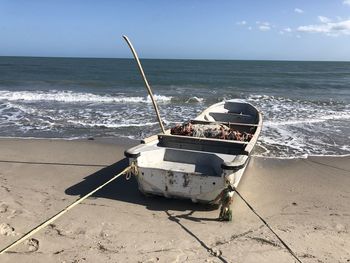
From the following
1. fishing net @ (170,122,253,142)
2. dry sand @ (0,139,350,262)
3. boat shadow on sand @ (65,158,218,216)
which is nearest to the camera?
dry sand @ (0,139,350,262)

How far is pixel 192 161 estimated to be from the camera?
24.9 ft

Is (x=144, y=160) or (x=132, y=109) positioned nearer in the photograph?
(x=144, y=160)

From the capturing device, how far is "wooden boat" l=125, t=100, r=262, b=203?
21.4 ft

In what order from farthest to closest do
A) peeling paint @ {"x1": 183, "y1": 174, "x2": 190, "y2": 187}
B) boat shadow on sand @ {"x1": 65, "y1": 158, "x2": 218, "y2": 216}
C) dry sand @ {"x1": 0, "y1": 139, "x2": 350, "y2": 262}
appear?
boat shadow on sand @ {"x1": 65, "y1": 158, "x2": 218, "y2": 216} → peeling paint @ {"x1": 183, "y1": 174, "x2": 190, "y2": 187} → dry sand @ {"x1": 0, "y1": 139, "x2": 350, "y2": 262}

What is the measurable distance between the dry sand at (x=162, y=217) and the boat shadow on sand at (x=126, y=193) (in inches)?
0.7

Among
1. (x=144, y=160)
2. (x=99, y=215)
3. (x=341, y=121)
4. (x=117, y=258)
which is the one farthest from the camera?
(x=341, y=121)

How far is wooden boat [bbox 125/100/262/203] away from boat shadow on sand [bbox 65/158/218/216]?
0.76ft

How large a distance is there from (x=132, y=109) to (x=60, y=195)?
1180cm

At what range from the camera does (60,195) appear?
7.45m

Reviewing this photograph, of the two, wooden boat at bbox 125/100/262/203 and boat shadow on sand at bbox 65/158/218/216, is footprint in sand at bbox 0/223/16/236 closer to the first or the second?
boat shadow on sand at bbox 65/158/218/216

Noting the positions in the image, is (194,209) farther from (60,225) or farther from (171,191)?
(60,225)

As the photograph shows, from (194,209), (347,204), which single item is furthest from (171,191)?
(347,204)

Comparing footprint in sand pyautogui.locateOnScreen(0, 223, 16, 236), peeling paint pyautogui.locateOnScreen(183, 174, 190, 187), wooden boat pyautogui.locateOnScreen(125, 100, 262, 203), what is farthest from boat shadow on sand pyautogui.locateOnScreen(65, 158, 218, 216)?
footprint in sand pyautogui.locateOnScreen(0, 223, 16, 236)

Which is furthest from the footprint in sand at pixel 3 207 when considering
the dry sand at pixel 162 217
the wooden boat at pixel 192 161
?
the wooden boat at pixel 192 161
